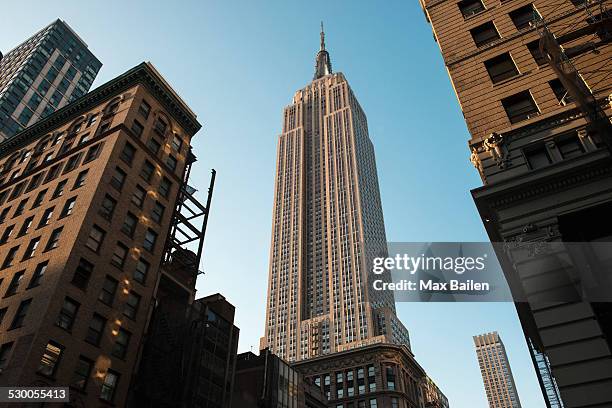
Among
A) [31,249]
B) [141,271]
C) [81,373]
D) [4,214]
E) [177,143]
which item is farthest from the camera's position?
[177,143]

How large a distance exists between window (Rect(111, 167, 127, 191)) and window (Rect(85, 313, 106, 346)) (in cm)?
1118

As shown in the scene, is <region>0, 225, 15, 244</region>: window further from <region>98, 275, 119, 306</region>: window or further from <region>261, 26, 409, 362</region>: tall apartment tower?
<region>261, 26, 409, 362</region>: tall apartment tower

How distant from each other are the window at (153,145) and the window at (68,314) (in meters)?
18.0

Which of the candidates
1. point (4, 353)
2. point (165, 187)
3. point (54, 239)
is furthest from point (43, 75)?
point (4, 353)

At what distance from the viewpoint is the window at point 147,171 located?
147 feet

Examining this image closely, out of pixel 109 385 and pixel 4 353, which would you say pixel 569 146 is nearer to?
pixel 109 385

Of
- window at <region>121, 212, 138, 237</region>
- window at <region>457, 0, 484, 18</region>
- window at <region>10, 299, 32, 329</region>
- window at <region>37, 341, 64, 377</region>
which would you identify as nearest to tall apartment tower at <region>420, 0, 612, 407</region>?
window at <region>457, 0, 484, 18</region>

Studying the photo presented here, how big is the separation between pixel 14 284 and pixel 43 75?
10942cm

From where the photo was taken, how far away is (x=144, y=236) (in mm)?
41531

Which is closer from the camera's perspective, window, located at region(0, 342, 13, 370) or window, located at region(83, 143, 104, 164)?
window, located at region(0, 342, 13, 370)

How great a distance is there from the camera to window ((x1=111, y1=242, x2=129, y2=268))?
124 feet

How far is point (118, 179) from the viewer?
41969mm

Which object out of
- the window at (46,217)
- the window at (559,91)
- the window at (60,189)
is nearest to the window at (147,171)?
the window at (60,189)

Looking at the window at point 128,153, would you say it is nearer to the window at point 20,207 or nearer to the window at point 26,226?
the window at point 26,226
